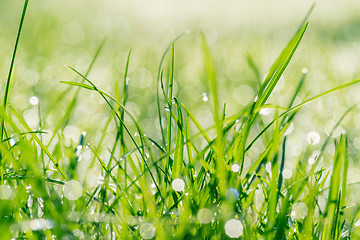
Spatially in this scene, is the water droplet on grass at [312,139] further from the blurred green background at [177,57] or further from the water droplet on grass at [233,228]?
the water droplet on grass at [233,228]

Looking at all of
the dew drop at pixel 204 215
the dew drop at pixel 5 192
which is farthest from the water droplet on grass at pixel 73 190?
the dew drop at pixel 204 215

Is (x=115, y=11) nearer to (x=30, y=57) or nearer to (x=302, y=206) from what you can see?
(x=30, y=57)

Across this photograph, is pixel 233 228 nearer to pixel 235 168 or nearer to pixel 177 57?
pixel 235 168

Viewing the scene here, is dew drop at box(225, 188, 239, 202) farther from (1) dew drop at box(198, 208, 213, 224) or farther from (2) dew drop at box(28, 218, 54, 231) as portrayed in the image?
(2) dew drop at box(28, 218, 54, 231)

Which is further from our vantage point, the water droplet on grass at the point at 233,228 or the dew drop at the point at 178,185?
the dew drop at the point at 178,185

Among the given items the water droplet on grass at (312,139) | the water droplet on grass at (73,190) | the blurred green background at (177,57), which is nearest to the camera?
the water droplet on grass at (73,190)

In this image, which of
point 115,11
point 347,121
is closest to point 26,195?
point 347,121

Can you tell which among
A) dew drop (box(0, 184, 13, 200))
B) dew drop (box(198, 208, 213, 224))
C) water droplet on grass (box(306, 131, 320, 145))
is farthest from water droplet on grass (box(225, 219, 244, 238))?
dew drop (box(0, 184, 13, 200))
